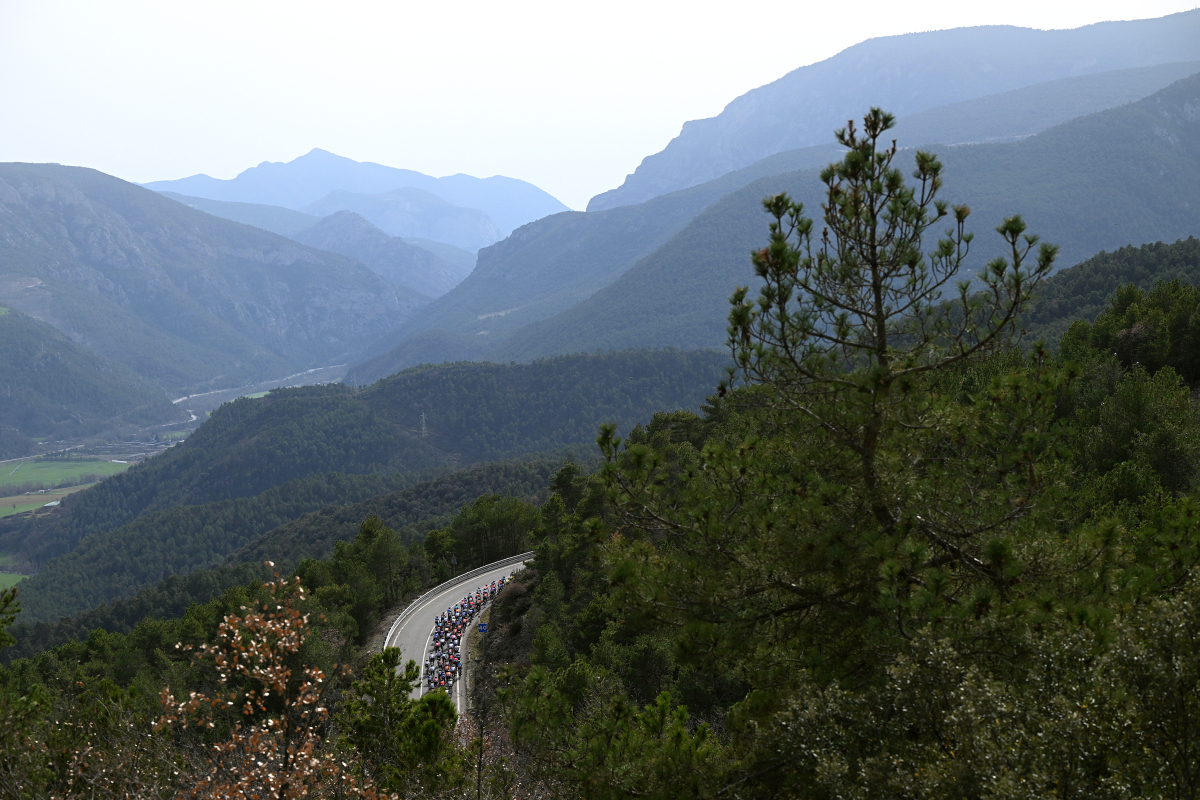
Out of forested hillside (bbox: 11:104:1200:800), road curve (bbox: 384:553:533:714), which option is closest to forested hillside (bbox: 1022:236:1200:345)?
road curve (bbox: 384:553:533:714)

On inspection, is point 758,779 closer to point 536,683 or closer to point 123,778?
point 536,683

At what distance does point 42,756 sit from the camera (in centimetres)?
957

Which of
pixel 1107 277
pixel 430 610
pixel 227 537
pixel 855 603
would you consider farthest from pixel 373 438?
pixel 855 603

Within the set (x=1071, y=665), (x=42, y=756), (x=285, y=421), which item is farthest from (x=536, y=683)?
(x=285, y=421)

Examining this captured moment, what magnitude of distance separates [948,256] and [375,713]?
37.8ft

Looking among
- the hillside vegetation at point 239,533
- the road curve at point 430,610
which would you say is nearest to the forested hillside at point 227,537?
the hillside vegetation at point 239,533

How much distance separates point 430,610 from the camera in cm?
3828

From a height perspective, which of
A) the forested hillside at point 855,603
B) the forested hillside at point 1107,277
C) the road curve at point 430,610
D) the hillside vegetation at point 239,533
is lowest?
the hillside vegetation at point 239,533

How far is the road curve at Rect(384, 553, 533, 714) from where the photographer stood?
32.3 meters

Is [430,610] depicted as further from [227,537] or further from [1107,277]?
[227,537]

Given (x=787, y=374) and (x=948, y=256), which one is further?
(x=787, y=374)

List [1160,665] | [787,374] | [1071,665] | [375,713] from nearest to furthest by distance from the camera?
[1160,665] < [1071,665] < [787,374] < [375,713]

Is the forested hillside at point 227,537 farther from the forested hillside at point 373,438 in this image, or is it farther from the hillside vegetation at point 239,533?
the forested hillside at point 373,438

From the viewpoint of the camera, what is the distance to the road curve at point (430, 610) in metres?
32.3
